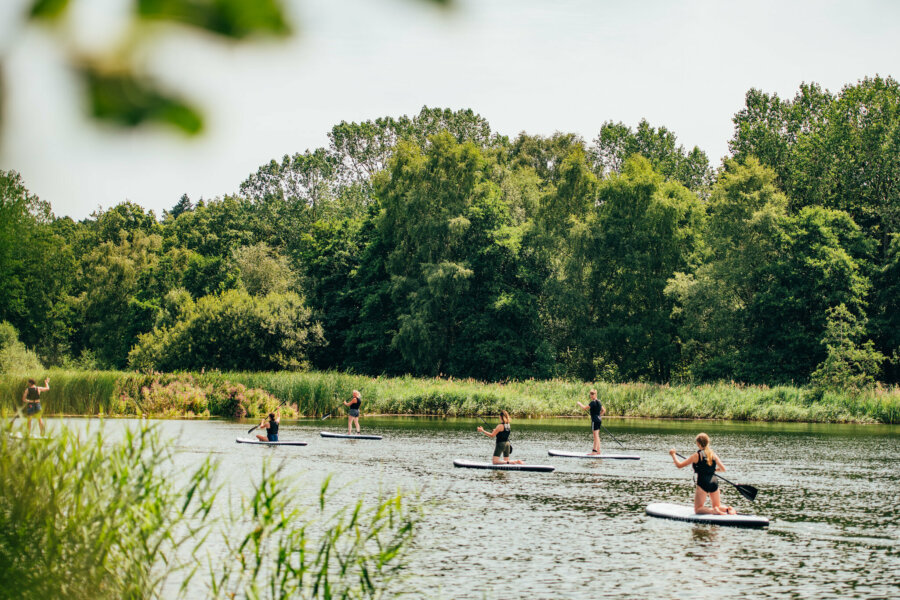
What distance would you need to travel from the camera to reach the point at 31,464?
367 inches

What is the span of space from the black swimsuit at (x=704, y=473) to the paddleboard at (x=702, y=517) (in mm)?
482

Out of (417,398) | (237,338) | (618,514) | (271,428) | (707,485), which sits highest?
(237,338)

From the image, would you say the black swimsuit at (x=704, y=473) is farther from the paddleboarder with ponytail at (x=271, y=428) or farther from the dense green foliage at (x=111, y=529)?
the paddleboarder with ponytail at (x=271, y=428)

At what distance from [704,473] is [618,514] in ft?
6.61

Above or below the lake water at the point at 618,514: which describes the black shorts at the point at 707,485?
above

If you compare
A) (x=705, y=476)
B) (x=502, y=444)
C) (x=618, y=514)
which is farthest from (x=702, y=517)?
(x=502, y=444)

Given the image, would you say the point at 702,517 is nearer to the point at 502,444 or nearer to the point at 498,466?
the point at 498,466

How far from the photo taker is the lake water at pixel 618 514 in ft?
40.4

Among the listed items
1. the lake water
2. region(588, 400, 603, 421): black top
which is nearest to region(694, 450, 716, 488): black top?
the lake water

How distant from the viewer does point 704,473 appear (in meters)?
16.8

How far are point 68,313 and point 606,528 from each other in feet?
233

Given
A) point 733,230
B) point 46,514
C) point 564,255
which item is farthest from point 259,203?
point 46,514

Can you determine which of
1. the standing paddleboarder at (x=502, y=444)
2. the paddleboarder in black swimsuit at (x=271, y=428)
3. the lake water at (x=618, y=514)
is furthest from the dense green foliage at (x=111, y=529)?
the paddleboarder in black swimsuit at (x=271, y=428)

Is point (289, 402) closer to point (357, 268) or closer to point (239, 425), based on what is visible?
point (239, 425)
